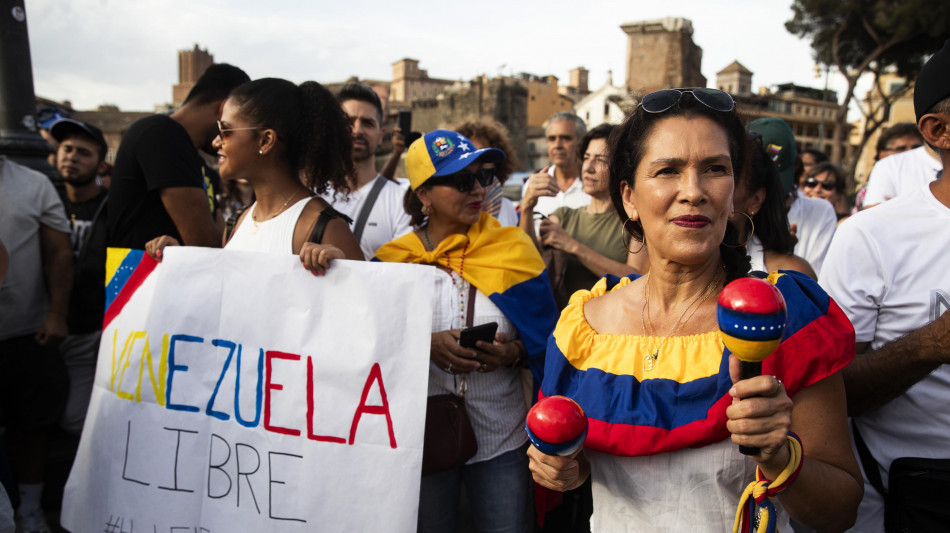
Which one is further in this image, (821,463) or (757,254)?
(757,254)

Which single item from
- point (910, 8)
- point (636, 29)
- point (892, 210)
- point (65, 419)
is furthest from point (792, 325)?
point (636, 29)

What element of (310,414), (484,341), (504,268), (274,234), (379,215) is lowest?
(310,414)

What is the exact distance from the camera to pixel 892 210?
1.87 m

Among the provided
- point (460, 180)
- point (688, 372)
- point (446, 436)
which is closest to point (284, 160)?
point (460, 180)

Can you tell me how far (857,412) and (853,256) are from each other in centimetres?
50

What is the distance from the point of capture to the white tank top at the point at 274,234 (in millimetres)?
2426

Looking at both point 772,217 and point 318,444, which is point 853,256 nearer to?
point 772,217

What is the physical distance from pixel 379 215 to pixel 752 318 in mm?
2883

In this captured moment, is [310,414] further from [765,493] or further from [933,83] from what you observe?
[933,83]

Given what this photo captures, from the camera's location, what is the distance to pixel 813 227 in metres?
3.33

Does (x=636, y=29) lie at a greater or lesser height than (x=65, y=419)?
greater

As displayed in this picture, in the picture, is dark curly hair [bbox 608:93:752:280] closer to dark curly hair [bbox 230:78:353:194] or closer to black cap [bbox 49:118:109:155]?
dark curly hair [bbox 230:78:353:194]

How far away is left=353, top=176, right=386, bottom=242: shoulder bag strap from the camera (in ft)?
11.9

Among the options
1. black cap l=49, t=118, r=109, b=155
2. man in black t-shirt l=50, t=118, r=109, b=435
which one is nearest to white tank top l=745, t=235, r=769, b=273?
man in black t-shirt l=50, t=118, r=109, b=435
